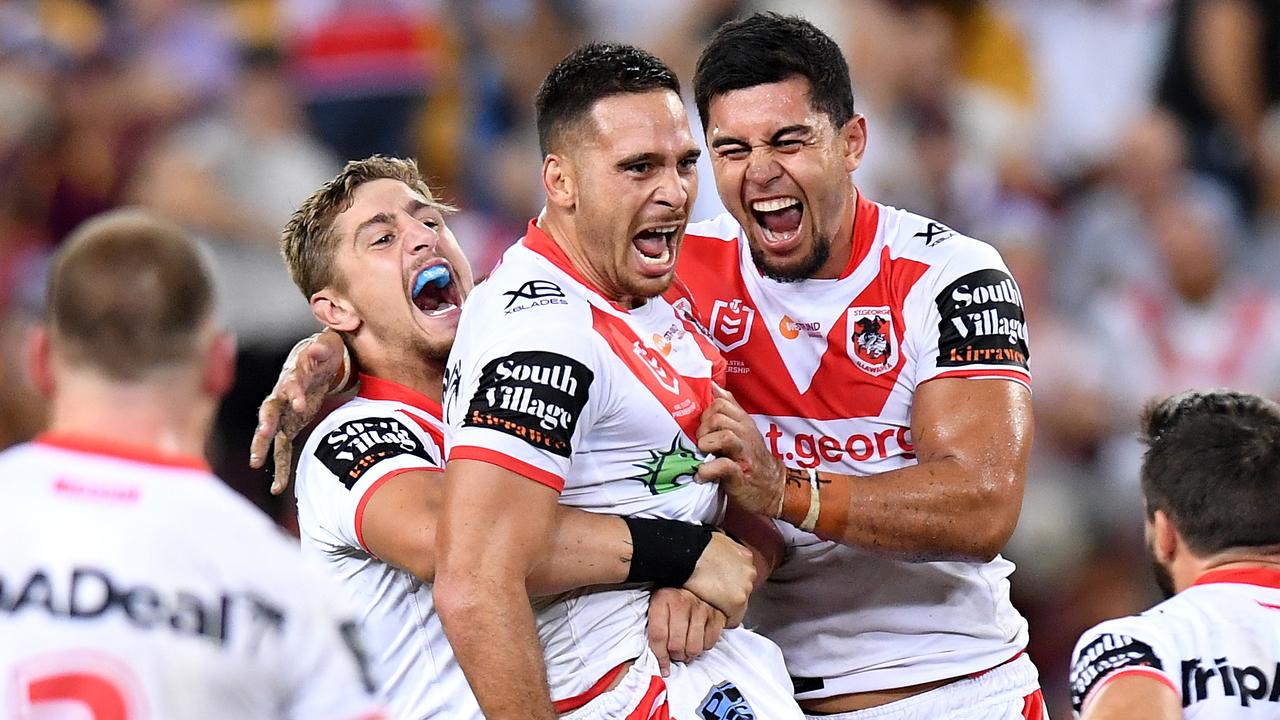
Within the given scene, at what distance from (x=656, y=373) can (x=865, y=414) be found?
0.80 meters

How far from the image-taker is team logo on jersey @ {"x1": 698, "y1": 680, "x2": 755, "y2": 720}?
3.73 m

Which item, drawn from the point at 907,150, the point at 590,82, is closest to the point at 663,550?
the point at 590,82

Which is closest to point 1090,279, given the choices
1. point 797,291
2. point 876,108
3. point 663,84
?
point 876,108

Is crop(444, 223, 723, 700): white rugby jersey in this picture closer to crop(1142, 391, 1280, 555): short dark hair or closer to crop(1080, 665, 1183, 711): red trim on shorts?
crop(1080, 665, 1183, 711): red trim on shorts

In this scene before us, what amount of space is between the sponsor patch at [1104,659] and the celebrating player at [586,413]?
712 millimetres

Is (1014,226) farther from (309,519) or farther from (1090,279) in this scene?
(309,519)

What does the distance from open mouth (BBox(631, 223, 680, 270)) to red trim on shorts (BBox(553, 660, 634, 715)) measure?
1.01m

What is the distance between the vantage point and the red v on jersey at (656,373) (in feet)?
12.4

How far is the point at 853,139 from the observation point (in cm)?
463

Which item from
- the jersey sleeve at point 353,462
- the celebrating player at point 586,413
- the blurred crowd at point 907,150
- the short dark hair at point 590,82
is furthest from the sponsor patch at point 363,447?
the blurred crowd at point 907,150

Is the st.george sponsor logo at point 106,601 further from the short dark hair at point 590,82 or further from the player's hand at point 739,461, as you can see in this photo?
the short dark hair at point 590,82

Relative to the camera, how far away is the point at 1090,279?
933 cm

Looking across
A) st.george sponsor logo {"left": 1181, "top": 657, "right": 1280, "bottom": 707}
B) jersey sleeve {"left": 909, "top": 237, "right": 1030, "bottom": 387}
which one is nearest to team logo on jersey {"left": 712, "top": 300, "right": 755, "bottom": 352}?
jersey sleeve {"left": 909, "top": 237, "right": 1030, "bottom": 387}

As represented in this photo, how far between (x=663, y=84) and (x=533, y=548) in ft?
4.22
